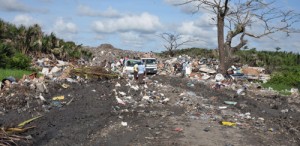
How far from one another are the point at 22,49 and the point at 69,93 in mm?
14294

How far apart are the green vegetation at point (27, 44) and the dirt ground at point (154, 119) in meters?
7.53

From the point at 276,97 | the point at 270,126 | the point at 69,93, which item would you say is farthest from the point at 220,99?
the point at 69,93

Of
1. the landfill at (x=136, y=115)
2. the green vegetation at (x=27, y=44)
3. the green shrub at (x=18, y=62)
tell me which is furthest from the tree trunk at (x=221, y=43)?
the green shrub at (x=18, y=62)

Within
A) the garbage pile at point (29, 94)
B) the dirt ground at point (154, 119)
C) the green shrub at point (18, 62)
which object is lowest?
the dirt ground at point (154, 119)

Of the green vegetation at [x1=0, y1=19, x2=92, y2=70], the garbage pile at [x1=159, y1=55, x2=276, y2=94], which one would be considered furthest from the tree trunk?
the green vegetation at [x1=0, y1=19, x2=92, y2=70]

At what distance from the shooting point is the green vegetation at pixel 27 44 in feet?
69.0

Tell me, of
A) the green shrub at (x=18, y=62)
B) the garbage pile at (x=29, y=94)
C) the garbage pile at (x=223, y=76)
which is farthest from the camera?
the garbage pile at (x=223, y=76)

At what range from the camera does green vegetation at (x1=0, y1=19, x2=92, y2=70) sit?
2102cm

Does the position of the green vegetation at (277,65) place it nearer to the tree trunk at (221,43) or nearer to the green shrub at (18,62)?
the tree trunk at (221,43)

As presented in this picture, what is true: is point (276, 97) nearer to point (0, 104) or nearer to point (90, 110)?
point (90, 110)

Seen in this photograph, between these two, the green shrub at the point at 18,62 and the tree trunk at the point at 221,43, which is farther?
the tree trunk at the point at 221,43

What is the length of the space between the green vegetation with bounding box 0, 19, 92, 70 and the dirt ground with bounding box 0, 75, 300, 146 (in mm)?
7527

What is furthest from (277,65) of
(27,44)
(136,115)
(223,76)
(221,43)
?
(136,115)

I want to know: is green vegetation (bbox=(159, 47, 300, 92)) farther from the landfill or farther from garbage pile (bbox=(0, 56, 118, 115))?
garbage pile (bbox=(0, 56, 118, 115))
